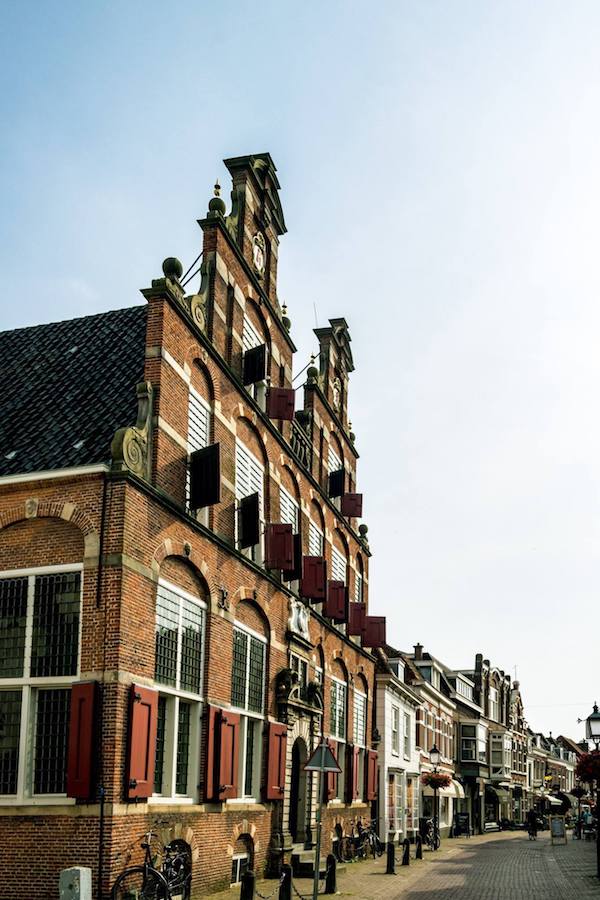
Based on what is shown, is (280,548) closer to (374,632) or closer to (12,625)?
(12,625)

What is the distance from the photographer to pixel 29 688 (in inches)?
644

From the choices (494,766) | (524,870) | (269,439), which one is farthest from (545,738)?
(269,439)

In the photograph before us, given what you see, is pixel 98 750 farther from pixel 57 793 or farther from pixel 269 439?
pixel 269 439

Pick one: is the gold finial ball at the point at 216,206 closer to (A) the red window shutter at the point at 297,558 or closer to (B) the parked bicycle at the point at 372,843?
(A) the red window shutter at the point at 297,558

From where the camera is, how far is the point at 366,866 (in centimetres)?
2939

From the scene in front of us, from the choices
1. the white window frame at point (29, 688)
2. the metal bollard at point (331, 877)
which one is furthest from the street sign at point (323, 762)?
the metal bollard at point (331, 877)

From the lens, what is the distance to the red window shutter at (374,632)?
34.9 metres

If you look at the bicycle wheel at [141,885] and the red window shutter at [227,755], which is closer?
the bicycle wheel at [141,885]

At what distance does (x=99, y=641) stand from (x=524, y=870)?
20472 millimetres

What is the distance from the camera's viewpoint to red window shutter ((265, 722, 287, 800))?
76.4 feet

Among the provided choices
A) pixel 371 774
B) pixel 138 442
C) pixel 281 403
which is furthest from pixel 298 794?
pixel 138 442

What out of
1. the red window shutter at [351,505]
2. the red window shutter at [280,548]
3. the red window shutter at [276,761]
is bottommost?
the red window shutter at [276,761]

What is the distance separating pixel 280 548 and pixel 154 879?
9.97 m

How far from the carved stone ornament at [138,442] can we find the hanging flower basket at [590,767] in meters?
19.4
